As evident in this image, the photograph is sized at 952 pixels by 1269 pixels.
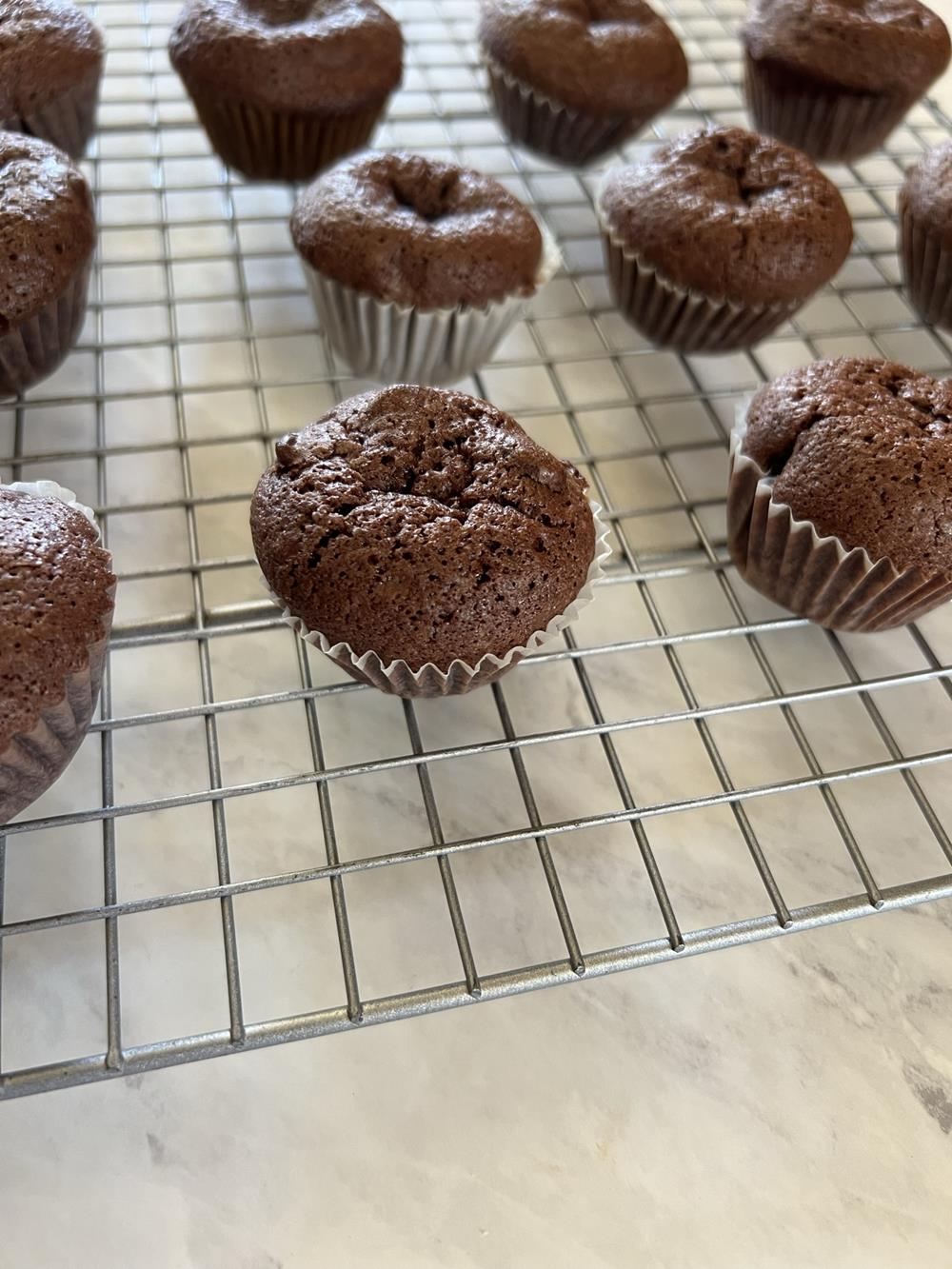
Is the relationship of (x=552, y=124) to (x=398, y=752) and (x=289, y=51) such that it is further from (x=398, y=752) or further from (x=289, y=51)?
(x=398, y=752)

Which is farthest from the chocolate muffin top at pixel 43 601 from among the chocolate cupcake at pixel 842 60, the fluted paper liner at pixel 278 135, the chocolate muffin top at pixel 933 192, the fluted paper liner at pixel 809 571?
the chocolate cupcake at pixel 842 60

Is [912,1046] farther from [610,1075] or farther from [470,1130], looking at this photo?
[470,1130]

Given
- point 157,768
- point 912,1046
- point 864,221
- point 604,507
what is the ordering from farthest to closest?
point 864,221 < point 604,507 < point 157,768 < point 912,1046

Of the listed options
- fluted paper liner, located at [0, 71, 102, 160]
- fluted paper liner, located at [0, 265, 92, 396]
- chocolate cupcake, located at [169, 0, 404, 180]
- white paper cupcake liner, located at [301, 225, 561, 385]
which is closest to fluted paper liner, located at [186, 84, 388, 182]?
chocolate cupcake, located at [169, 0, 404, 180]

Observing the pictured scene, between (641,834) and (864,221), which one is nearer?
(641,834)

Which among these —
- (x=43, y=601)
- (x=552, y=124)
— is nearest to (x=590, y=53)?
(x=552, y=124)

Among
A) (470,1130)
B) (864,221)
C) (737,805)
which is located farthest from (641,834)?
(864,221)

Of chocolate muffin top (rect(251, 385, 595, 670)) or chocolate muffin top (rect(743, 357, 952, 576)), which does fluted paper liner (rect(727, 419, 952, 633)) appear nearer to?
chocolate muffin top (rect(743, 357, 952, 576))
